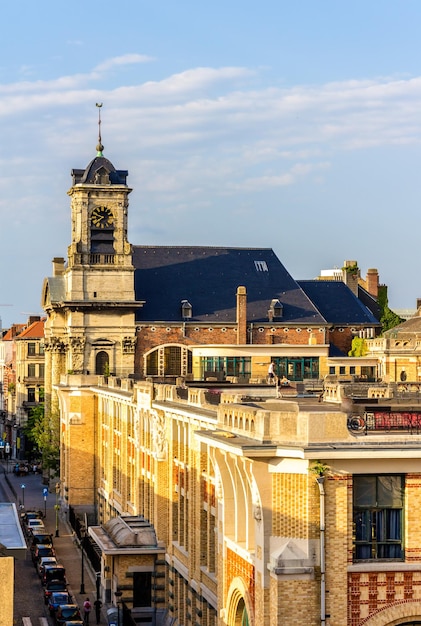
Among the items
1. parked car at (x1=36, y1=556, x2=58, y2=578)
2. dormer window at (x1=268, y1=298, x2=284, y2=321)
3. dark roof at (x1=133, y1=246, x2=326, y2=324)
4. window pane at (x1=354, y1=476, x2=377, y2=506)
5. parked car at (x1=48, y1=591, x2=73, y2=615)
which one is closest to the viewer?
window pane at (x1=354, y1=476, x2=377, y2=506)

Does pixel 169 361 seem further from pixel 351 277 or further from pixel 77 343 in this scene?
pixel 351 277

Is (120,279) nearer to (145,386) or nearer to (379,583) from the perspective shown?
(145,386)

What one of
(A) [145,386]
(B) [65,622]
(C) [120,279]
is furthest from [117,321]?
(B) [65,622]

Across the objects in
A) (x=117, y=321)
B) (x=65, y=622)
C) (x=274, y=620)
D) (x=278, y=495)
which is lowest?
(x=65, y=622)

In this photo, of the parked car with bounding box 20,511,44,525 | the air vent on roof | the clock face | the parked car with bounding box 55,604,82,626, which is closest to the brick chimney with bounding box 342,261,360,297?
the air vent on roof

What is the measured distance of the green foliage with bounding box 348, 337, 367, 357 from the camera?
119 m

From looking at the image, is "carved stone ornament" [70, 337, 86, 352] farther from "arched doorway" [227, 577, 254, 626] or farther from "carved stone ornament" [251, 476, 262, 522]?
"carved stone ornament" [251, 476, 262, 522]

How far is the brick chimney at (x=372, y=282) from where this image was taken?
146m

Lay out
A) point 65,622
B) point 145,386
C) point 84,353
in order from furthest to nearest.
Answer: point 84,353
point 145,386
point 65,622

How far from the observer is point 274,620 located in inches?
1284

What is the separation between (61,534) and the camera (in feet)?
306

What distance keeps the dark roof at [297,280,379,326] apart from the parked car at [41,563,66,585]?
57269 millimetres

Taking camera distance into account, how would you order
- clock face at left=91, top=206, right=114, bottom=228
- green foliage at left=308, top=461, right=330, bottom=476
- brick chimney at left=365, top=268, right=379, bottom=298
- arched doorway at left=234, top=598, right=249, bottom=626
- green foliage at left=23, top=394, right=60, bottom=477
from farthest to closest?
brick chimney at left=365, top=268, right=379, bottom=298 < clock face at left=91, top=206, right=114, bottom=228 < green foliage at left=23, top=394, right=60, bottom=477 < arched doorway at left=234, top=598, right=249, bottom=626 < green foliage at left=308, top=461, right=330, bottom=476

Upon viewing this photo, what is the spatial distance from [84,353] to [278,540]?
85.6 meters
